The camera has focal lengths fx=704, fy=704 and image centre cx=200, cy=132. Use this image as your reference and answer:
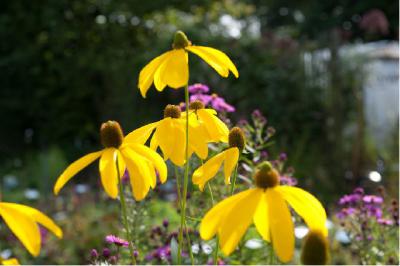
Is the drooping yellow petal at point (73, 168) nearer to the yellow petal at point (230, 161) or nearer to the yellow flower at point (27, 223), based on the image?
the yellow flower at point (27, 223)

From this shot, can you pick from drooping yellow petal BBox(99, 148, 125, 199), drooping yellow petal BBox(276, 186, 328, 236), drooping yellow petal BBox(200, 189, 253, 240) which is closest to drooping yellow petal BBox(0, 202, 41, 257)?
drooping yellow petal BBox(99, 148, 125, 199)

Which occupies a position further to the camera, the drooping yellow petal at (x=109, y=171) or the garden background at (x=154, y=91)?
the garden background at (x=154, y=91)

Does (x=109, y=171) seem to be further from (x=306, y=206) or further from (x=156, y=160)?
(x=306, y=206)

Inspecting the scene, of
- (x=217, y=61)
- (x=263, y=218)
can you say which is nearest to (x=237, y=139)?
(x=217, y=61)

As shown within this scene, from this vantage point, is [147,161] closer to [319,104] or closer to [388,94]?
[319,104]

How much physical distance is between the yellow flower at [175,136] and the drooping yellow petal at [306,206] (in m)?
0.25

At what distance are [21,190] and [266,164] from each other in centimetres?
555

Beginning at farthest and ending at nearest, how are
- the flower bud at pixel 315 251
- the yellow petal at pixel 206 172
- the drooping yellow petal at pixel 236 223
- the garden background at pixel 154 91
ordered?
the garden background at pixel 154 91 < the yellow petal at pixel 206 172 < the drooping yellow petal at pixel 236 223 < the flower bud at pixel 315 251

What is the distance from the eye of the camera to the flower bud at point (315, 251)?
0.82m

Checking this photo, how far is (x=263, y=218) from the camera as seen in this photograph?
3.27 feet

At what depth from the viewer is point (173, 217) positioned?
13.8 ft

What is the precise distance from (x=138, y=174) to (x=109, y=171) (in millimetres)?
44

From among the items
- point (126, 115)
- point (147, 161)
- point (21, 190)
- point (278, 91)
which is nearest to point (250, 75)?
point (278, 91)

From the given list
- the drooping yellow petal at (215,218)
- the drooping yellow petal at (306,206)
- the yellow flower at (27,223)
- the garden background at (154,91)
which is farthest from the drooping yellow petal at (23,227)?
the garden background at (154,91)
